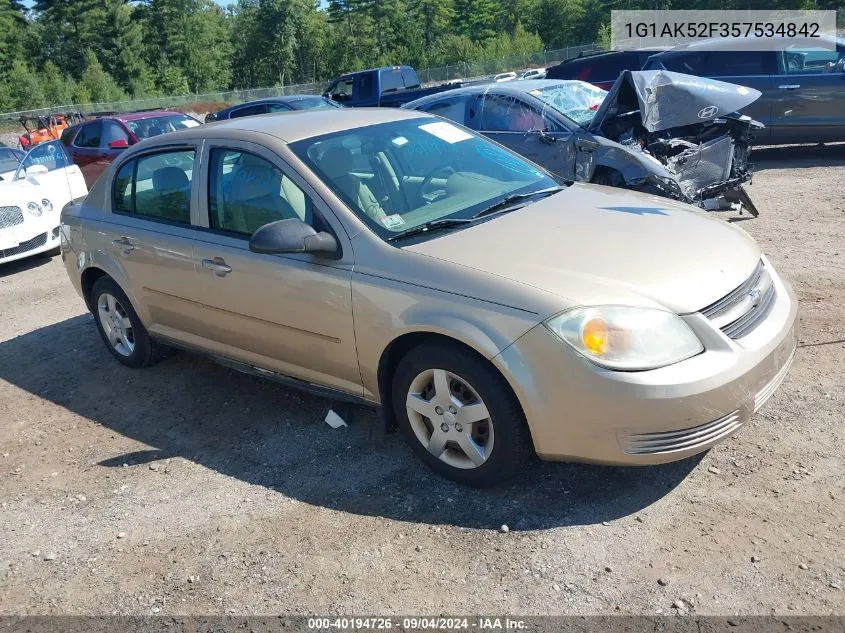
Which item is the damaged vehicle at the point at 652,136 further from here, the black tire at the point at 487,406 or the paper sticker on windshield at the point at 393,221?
the black tire at the point at 487,406

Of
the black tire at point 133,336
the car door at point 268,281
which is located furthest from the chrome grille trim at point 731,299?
the black tire at point 133,336

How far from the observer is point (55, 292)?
316 inches

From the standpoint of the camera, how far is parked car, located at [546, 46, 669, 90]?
13.2 m

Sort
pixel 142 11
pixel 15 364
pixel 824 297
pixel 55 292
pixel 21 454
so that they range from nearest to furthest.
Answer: pixel 21 454
pixel 824 297
pixel 15 364
pixel 55 292
pixel 142 11

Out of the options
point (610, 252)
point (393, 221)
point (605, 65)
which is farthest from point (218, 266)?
point (605, 65)

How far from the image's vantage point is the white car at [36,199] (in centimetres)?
892

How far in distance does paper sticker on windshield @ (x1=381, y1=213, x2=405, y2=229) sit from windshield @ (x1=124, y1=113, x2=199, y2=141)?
1022 cm

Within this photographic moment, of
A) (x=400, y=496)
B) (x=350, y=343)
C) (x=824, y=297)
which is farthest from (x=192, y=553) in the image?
(x=824, y=297)

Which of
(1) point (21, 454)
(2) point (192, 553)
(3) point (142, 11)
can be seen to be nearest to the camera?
(2) point (192, 553)

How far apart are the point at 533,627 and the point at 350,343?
162cm

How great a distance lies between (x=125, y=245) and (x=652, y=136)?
5.69 m

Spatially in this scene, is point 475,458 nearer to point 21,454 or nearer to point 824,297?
point 21,454

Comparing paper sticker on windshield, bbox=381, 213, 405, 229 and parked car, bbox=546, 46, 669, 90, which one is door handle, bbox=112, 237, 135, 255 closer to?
paper sticker on windshield, bbox=381, 213, 405, 229

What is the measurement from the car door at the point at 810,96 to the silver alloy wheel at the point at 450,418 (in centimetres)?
970
